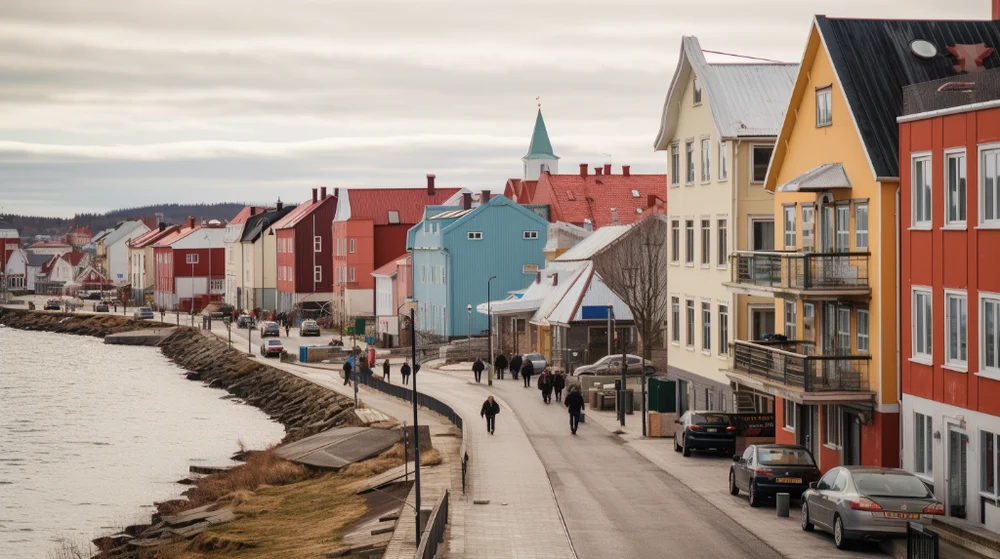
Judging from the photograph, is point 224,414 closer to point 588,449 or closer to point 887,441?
point 588,449

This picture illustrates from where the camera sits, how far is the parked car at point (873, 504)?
22.3 metres

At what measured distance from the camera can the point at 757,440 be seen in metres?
38.2

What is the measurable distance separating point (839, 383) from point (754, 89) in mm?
15746

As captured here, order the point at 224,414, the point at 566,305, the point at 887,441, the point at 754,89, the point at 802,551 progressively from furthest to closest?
the point at 224,414 → the point at 566,305 → the point at 754,89 → the point at 887,441 → the point at 802,551

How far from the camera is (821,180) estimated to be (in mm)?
31609

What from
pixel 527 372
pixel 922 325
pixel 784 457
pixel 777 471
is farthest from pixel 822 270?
pixel 527 372

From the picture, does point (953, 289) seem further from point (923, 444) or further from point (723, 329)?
point (723, 329)

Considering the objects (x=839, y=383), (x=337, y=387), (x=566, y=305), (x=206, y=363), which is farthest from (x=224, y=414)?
(x=839, y=383)

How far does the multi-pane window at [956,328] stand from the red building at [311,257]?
9892cm

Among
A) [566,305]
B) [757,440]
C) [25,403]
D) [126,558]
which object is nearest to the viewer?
[126,558]

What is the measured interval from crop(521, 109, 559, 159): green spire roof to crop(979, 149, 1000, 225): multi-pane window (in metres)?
104

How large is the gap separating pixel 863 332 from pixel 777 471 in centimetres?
461

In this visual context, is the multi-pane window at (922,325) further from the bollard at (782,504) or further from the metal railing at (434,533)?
the metal railing at (434,533)

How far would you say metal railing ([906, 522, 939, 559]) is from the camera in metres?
20.1
